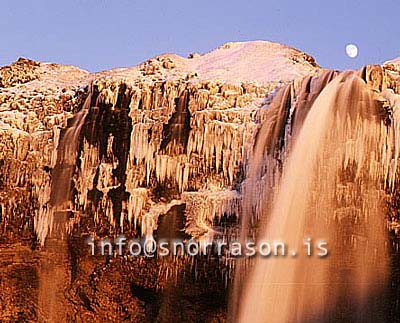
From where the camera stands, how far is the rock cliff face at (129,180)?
45.5 feet

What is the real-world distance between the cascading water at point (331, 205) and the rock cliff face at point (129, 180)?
0.94 m

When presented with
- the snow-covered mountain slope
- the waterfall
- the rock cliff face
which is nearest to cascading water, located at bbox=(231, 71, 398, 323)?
the rock cliff face

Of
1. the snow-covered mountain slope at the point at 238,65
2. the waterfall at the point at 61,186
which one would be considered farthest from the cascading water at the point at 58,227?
the snow-covered mountain slope at the point at 238,65

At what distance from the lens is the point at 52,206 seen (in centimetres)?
1499

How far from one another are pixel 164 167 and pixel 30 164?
10.1ft

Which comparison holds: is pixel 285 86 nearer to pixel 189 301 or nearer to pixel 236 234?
pixel 236 234

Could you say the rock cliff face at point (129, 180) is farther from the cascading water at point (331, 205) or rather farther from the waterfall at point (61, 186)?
the cascading water at point (331, 205)

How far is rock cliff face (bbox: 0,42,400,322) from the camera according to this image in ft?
45.5

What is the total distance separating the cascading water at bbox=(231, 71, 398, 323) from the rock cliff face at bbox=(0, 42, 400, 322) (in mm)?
938

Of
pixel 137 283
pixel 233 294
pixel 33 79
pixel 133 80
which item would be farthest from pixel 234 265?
pixel 33 79

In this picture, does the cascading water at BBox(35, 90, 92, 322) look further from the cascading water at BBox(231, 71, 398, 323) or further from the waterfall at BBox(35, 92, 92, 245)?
the cascading water at BBox(231, 71, 398, 323)

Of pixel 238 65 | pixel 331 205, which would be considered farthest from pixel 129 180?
pixel 331 205

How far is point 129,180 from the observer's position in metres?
14.3

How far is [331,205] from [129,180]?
161 inches
